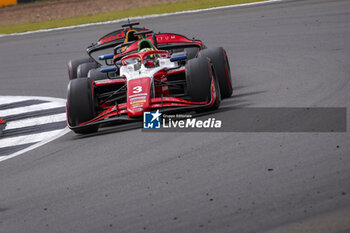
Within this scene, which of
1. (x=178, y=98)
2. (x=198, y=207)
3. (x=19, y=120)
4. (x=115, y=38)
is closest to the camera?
(x=198, y=207)

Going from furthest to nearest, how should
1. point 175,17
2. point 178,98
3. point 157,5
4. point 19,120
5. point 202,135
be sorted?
1. point 157,5
2. point 175,17
3. point 19,120
4. point 178,98
5. point 202,135

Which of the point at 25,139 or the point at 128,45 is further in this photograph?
the point at 128,45

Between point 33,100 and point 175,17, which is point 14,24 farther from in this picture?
point 33,100

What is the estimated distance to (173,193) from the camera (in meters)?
5.34

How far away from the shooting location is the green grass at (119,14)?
67.8 feet

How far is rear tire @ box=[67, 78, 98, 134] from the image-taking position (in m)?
8.22

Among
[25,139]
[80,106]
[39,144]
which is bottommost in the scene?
[25,139]

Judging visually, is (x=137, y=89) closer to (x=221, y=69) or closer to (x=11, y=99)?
(x=221, y=69)

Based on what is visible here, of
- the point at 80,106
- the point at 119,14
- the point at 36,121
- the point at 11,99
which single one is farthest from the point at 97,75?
the point at 119,14

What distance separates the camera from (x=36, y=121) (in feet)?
33.1

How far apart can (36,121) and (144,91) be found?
261 cm

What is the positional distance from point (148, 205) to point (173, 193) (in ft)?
0.93

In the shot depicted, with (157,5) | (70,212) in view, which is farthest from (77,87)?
(157,5)

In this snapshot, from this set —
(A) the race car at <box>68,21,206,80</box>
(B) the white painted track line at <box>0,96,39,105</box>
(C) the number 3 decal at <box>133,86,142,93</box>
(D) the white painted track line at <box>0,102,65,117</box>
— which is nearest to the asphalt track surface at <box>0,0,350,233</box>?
(C) the number 3 decal at <box>133,86,142,93</box>
